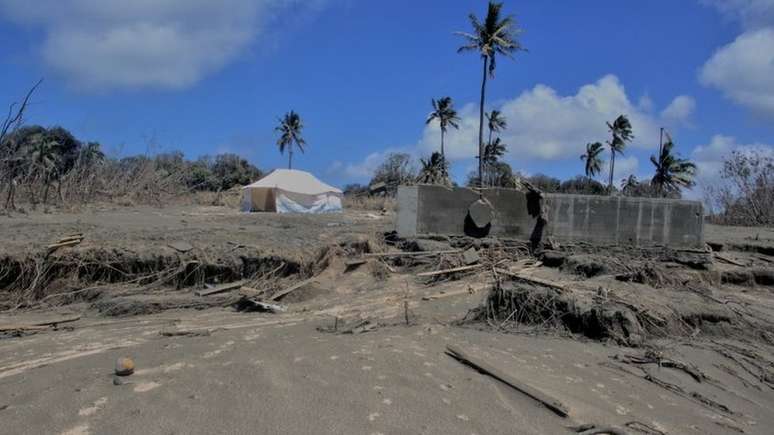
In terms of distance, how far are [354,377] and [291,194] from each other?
29688mm

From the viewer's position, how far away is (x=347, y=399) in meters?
4.54

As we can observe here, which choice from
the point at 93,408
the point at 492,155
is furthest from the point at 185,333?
the point at 492,155

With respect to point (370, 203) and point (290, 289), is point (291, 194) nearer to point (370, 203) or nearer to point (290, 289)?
point (370, 203)

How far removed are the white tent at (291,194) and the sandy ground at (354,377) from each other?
2359 cm

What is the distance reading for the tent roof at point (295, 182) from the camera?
34.0 meters

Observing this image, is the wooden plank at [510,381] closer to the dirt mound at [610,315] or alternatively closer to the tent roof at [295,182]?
the dirt mound at [610,315]

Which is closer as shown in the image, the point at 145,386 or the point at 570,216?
the point at 145,386

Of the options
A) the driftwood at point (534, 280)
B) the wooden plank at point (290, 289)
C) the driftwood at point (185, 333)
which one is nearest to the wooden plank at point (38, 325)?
the driftwood at point (185, 333)

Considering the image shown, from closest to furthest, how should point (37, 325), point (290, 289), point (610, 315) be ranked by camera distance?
point (610, 315)
point (37, 325)
point (290, 289)

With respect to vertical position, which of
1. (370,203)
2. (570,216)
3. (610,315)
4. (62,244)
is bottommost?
(610,315)

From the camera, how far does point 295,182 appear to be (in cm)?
3503

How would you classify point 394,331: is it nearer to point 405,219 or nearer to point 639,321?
point 639,321

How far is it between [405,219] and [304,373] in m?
8.36

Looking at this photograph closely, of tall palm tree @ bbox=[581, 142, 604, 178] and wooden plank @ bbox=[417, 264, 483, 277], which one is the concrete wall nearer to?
wooden plank @ bbox=[417, 264, 483, 277]
